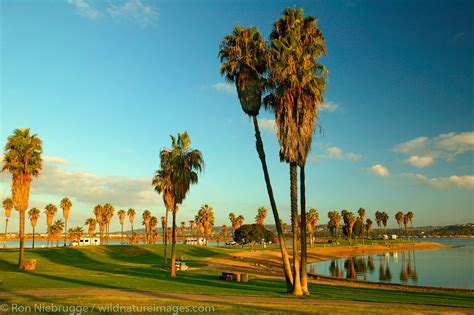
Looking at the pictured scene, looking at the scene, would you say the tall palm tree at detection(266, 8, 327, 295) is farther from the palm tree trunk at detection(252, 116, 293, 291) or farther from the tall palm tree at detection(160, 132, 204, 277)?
the tall palm tree at detection(160, 132, 204, 277)

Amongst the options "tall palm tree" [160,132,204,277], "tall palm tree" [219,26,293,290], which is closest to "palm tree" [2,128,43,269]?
"tall palm tree" [160,132,204,277]

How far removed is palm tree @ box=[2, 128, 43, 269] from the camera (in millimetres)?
45656

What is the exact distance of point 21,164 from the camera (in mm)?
45750

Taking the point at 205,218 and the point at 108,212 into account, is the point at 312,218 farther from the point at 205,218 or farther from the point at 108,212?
the point at 108,212

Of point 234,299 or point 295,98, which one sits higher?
point 295,98

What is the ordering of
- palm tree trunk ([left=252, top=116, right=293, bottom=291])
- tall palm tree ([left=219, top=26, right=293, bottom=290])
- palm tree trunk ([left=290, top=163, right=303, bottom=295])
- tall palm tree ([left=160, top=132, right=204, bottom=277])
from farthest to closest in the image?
tall palm tree ([left=160, top=132, right=204, bottom=277]), tall palm tree ([left=219, top=26, right=293, bottom=290]), palm tree trunk ([left=252, top=116, right=293, bottom=291]), palm tree trunk ([left=290, top=163, right=303, bottom=295])

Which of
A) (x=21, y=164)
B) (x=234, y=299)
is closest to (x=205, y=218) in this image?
(x=21, y=164)

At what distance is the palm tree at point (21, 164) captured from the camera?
45.7m

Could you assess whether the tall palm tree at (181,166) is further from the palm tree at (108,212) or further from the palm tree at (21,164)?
the palm tree at (108,212)

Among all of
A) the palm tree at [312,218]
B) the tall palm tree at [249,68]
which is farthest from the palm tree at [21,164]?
the palm tree at [312,218]

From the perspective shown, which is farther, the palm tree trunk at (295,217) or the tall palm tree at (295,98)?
the tall palm tree at (295,98)

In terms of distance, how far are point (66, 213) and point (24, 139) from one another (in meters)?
89.1

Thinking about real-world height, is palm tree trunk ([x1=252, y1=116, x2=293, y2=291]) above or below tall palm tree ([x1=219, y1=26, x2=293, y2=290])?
below

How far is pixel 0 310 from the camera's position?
16359mm
